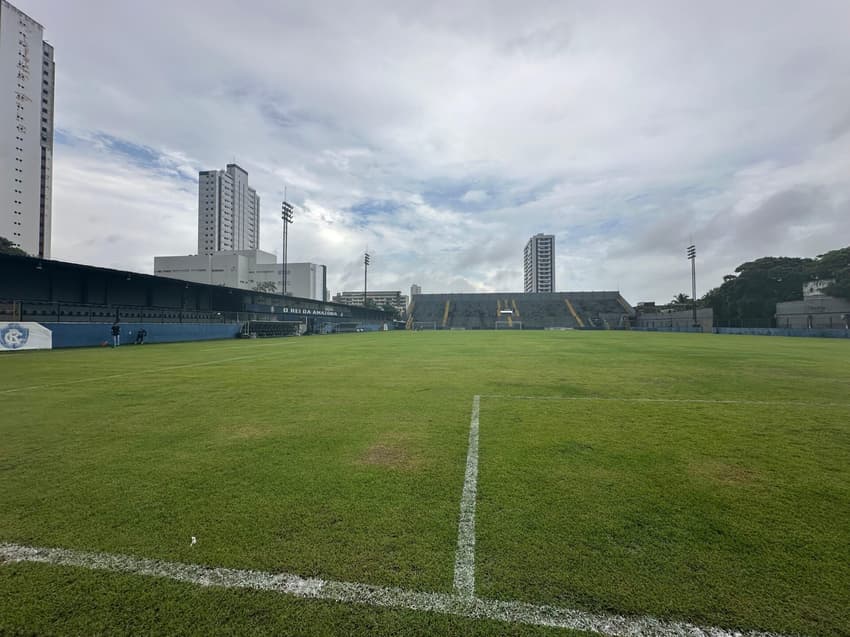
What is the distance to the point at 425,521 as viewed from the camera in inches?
116

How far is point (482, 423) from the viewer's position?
580 centimetres

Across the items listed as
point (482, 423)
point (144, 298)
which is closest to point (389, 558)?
point (482, 423)

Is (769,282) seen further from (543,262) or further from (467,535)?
(543,262)

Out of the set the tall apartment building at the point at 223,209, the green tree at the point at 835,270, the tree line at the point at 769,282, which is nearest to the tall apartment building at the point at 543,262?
the tree line at the point at 769,282

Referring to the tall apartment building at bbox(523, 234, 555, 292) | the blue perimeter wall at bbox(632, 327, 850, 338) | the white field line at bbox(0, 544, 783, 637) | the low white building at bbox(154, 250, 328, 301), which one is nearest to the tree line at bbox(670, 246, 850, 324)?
the blue perimeter wall at bbox(632, 327, 850, 338)

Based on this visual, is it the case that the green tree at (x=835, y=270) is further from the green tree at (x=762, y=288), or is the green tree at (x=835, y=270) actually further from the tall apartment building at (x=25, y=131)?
the tall apartment building at (x=25, y=131)

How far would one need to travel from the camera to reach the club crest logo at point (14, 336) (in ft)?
63.9

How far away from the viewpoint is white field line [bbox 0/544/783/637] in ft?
6.39

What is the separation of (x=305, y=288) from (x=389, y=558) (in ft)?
346

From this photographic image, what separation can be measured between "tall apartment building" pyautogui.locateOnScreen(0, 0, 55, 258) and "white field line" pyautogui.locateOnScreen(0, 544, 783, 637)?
4189 inches

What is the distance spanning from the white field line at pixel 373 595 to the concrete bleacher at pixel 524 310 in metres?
80.1

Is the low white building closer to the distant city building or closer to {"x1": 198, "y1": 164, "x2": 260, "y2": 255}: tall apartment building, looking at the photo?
{"x1": 198, "y1": 164, "x2": 260, "y2": 255}: tall apartment building

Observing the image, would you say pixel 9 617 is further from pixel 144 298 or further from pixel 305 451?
pixel 144 298

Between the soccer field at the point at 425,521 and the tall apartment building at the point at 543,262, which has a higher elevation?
the tall apartment building at the point at 543,262
